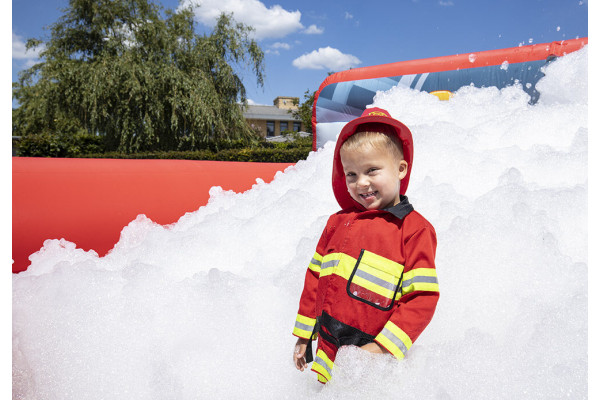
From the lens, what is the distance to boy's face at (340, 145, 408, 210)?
91 cm

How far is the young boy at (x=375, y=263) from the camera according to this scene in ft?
2.78

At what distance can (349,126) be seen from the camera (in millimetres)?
953

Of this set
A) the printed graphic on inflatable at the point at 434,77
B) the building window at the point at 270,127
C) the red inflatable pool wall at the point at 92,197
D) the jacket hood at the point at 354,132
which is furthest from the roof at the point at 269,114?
the jacket hood at the point at 354,132

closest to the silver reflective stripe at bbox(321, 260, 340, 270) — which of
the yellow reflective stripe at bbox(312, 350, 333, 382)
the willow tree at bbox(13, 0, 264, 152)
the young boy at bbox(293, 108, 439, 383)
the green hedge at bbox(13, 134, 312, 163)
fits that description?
the young boy at bbox(293, 108, 439, 383)

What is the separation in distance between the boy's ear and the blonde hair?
13 mm

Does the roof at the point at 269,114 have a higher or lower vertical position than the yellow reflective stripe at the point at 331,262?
higher

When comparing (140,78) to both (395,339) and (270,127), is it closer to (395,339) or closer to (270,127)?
(395,339)

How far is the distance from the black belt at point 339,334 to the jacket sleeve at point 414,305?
0.23ft

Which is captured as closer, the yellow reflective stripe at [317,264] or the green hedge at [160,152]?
the yellow reflective stripe at [317,264]

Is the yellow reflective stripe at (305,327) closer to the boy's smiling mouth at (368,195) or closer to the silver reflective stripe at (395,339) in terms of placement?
the silver reflective stripe at (395,339)

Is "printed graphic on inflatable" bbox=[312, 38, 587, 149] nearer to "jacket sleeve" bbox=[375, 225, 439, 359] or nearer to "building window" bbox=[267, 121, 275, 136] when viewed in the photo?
"jacket sleeve" bbox=[375, 225, 439, 359]

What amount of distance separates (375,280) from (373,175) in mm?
237

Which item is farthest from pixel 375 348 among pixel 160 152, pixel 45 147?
pixel 45 147

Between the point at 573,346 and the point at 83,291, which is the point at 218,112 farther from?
the point at 573,346
